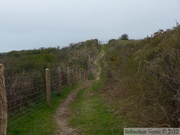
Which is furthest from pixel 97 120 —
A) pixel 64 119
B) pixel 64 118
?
pixel 64 118

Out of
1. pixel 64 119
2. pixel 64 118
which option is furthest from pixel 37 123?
pixel 64 118

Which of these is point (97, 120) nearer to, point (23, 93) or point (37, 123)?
point (37, 123)

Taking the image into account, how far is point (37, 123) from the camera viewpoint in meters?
8.91

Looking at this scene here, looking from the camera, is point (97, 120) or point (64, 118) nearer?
point (97, 120)

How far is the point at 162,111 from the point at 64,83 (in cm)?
1209

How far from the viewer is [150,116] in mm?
6328

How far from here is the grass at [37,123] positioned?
7.88 meters

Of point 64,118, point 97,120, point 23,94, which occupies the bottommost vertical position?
point 64,118

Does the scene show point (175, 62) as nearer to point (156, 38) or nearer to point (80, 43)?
point (156, 38)

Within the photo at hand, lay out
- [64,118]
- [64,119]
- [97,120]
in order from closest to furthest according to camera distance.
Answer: [97,120], [64,119], [64,118]

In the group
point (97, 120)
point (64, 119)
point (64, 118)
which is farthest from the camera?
point (64, 118)

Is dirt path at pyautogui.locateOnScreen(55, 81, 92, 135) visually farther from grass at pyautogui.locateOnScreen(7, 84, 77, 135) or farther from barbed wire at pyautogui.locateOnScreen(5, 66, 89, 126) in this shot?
barbed wire at pyautogui.locateOnScreen(5, 66, 89, 126)

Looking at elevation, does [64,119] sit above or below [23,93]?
below

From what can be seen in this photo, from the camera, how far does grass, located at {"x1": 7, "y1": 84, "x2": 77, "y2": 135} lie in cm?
788
